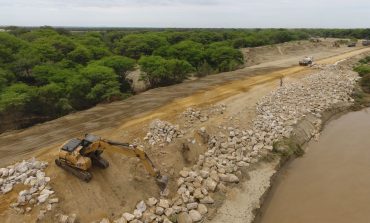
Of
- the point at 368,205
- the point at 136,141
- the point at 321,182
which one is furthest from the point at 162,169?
the point at 368,205

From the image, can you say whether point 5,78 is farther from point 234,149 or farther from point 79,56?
point 234,149

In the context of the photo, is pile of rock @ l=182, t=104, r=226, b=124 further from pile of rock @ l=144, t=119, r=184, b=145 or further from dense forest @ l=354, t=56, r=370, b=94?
dense forest @ l=354, t=56, r=370, b=94

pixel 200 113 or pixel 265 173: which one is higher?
pixel 200 113

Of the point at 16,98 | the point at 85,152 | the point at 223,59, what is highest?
the point at 85,152

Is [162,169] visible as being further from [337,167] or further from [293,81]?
[293,81]

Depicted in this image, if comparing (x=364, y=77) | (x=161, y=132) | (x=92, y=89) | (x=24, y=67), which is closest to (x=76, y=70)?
(x=24, y=67)
